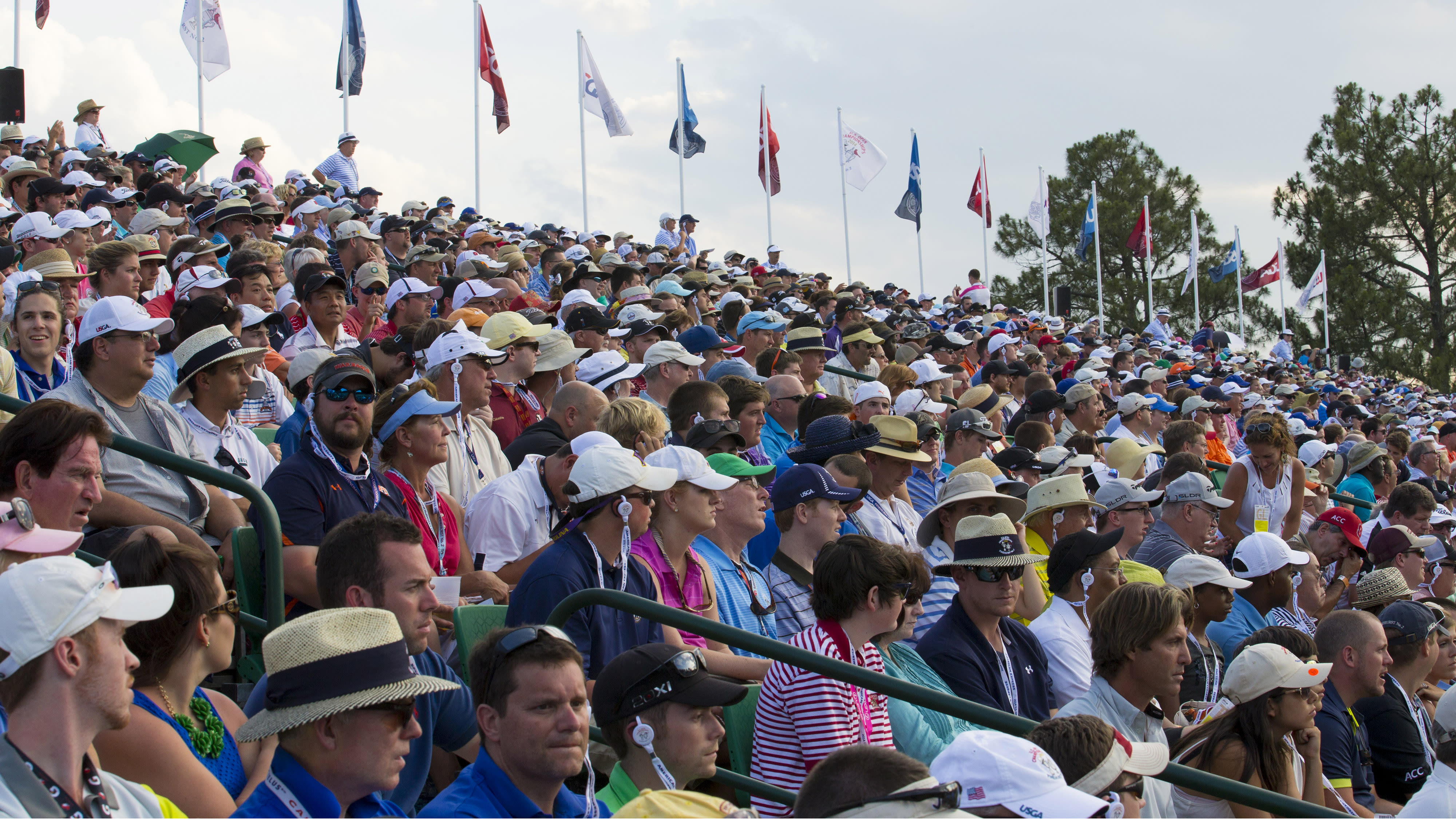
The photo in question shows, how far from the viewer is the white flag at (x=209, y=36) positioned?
87.8 ft

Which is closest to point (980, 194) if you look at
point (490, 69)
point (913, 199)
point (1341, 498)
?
point (913, 199)

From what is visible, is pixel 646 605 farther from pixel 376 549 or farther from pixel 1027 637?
pixel 1027 637

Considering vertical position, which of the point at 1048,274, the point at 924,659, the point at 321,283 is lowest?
the point at 924,659

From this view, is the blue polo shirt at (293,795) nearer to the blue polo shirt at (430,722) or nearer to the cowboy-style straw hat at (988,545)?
the blue polo shirt at (430,722)

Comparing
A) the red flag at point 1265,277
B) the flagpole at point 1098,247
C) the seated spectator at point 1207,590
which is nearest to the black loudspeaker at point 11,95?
the seated spectator at point 1207,590

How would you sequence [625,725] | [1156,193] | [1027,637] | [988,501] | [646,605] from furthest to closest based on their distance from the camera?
[1156,193], [988,501], [1027,637], [646,605], [625,725]

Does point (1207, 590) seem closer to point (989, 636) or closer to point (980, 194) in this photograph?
point (989, 636)

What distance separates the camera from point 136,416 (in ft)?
18.4

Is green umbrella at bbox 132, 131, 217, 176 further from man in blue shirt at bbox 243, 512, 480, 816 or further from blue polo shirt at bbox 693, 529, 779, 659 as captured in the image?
man in blue shirt at bbox 243, 512, 480, 816

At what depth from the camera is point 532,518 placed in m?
5.79

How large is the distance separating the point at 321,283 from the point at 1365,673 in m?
6.70

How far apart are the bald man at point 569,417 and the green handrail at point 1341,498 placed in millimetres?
7778

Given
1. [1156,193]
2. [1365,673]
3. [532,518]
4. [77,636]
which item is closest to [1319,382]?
[1156,193]

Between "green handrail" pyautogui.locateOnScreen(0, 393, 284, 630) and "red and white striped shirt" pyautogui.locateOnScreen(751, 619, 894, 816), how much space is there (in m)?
1.75
